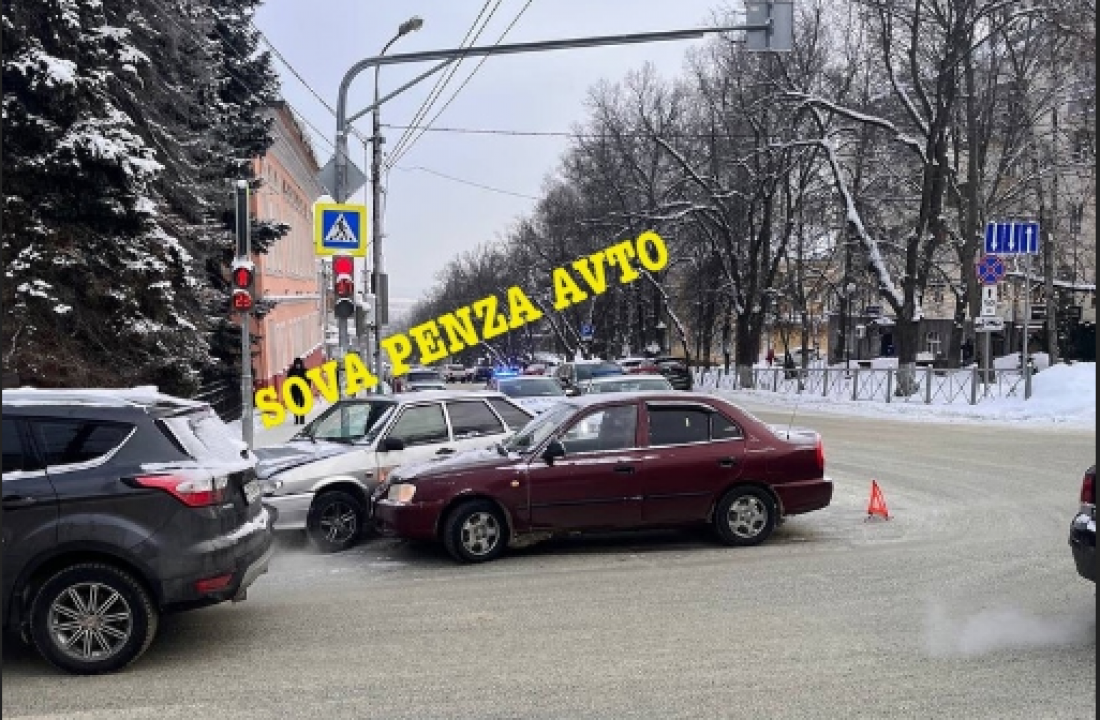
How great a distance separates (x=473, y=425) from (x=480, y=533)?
2.50 metres

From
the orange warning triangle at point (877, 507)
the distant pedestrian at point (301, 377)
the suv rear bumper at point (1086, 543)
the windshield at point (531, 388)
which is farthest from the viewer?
the distant pedestrian at point (301, 377)

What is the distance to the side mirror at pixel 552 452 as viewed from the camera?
29.4 feet

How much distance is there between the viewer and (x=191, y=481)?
241 inches

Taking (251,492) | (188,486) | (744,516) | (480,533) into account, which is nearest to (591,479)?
(480,533)

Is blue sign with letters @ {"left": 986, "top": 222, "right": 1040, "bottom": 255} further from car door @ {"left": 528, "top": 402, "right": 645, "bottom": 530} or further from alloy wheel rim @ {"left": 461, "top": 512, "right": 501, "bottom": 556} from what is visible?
alloy wheel rim @ {"left": 461, "top": 512, "right": 501, "bottom": 556}

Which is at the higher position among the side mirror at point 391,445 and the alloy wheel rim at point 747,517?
the side mirror at point 391,445

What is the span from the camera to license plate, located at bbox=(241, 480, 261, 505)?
664cm

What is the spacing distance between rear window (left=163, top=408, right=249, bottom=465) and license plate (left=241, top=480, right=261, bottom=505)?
180 millimetres

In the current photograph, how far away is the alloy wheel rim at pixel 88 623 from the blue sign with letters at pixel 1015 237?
23241 mm

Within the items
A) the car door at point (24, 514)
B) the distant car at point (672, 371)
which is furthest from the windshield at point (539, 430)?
the distant car at point (672, 371)

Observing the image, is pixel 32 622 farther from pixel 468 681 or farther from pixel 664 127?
pixel 664 127

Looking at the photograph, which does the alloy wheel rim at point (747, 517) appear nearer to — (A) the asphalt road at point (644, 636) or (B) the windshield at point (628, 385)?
(A) the asphalt road at point (644, 636)

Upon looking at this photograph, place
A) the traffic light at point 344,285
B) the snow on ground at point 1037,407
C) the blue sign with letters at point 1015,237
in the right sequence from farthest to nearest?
the blue sign with letters at point 1015,237 < the snow on ground at point 1037,407 < the traffic light at point 344,285

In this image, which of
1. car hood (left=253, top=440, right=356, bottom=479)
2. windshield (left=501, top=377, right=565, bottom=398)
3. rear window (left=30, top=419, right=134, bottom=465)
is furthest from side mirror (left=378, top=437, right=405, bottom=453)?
windshield (left=501, top=377, right=565, bottom=398)
